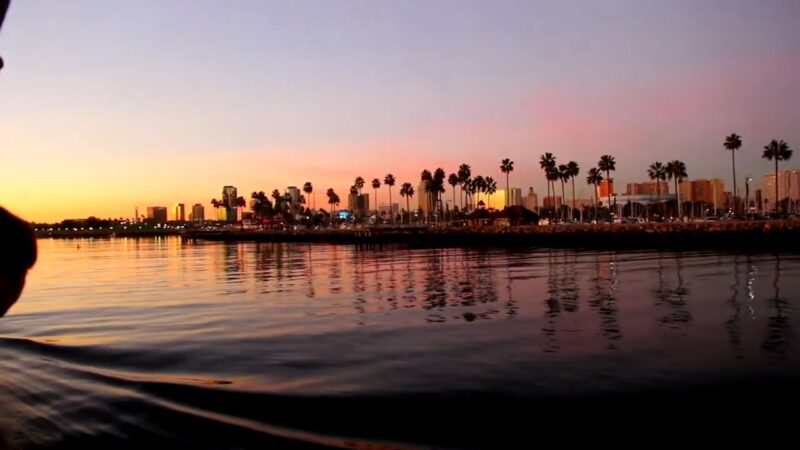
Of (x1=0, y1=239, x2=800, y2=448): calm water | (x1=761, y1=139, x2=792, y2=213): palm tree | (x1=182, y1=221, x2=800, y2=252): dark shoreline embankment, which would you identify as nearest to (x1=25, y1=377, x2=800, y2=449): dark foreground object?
(x1=0, y1=239, x2=800, y2=448): calm water

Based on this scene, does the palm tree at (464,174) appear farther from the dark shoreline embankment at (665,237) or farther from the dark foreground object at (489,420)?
the dark foreground object at (489,420)

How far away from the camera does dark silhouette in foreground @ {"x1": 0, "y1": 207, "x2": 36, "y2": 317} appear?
3.09 metres

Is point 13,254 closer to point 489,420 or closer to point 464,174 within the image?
point 489,420

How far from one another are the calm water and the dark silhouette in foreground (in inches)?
159

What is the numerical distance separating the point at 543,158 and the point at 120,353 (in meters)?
147

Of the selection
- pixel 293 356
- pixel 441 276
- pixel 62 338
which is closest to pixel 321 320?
pixel 293 356

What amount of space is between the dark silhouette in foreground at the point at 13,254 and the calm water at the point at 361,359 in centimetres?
403

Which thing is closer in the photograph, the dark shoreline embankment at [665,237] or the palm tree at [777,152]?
→ the dark shoreline embankment at [665,237]

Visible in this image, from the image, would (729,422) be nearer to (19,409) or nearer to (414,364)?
(414,364)

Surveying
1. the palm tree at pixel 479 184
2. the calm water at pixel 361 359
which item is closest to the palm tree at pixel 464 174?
the palm tree at pixel 479 184

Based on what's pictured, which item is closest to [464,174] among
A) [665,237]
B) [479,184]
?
[479,184]

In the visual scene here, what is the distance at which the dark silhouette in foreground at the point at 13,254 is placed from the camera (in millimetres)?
3086

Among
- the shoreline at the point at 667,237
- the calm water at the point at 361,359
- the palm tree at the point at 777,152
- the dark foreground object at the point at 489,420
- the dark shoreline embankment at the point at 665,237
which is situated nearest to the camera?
the dark foreground object at the point at 489,420

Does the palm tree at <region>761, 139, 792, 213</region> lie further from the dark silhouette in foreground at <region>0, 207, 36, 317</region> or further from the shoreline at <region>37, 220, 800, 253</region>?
the dark silhouette in foreground at <region>0, 207, 36, 317</region>
